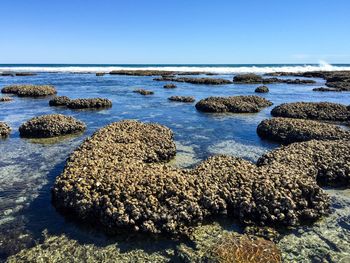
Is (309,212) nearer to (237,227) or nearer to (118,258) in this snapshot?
(237,227)

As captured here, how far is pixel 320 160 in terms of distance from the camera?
14789 mm

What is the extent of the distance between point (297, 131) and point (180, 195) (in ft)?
41.6

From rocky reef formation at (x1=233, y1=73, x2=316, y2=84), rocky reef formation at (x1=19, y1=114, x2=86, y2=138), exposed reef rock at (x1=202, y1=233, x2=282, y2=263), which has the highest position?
rocky reef formation at (x1=19, y1=114, x2=86, y2=138)

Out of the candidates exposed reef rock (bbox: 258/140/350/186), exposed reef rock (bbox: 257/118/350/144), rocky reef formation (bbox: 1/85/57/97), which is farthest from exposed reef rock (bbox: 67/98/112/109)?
exposed reef rock (bbox: 258/140/350/186)

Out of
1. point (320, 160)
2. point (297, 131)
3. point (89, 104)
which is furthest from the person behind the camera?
point (89, 104)

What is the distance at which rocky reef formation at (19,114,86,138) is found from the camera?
2122 centimetres

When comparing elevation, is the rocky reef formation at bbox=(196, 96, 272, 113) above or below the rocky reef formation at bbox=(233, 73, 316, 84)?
above

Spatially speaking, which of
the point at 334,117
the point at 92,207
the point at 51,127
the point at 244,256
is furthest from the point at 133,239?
the point at 334,117

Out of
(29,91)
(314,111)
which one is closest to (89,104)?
(29,91)

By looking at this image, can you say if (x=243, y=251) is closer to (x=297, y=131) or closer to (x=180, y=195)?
(x=180, y=195)

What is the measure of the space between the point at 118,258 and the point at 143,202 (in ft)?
6.46

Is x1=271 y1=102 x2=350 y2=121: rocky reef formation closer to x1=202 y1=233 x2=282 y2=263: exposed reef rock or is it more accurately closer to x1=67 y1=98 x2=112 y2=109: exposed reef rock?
x1=67 y1=98 x2=112 y2=109: exposed reef rock

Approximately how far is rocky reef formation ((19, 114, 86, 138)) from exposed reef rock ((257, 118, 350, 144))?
41.3 feet

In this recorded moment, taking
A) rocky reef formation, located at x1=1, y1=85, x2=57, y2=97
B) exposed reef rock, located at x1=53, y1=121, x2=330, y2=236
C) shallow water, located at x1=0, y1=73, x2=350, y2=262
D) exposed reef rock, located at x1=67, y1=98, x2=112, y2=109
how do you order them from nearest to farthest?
1. shallow water, located at x1=0, y1=73, x2=350, y2=262
2. exposed reef rock, located at x1=53, y1=121, x2=330, y2=236
3. exposed reef rock, located at x1=67, y1=98, x2=112, y2=109
4. rocky reef formation, located at x1=1, y1=85, x2=57, y2=97
